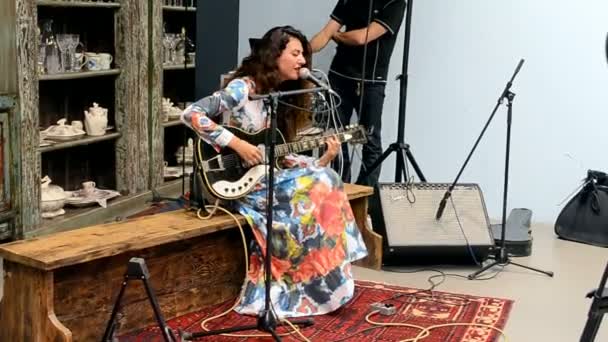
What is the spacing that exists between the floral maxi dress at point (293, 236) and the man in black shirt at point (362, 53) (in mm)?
1286

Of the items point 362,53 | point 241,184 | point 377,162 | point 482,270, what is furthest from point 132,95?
point 482,270

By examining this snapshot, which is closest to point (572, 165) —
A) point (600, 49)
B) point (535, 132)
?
point (535, 132)

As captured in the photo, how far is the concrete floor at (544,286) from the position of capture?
2902 mm

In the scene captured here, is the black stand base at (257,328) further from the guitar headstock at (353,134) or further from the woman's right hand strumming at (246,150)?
the guitar headstock at (353,134)

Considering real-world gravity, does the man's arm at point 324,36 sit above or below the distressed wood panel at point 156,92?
above

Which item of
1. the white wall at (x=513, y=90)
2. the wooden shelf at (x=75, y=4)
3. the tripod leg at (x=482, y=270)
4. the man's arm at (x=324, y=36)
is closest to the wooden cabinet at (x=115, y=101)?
the wooden shelf at (x=75, y=4)

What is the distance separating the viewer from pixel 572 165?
4711mm

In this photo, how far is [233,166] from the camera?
2.92m

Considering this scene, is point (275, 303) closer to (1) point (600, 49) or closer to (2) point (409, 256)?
(2) point (409, 256)

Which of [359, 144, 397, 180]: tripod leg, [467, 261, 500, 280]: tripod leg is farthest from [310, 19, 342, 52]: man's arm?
[467, 261, 500, 280]: tripod leg

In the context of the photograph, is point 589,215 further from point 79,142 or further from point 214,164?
point 79,142


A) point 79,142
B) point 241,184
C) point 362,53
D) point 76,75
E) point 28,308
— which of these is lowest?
point 28,308

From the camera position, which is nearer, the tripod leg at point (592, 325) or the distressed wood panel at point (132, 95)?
the tripod leg at point (592, 325)

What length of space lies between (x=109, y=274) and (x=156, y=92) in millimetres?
2195
